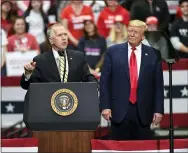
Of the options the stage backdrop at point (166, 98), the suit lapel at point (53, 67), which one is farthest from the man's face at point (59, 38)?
the stage backdrop at point (166, 98)

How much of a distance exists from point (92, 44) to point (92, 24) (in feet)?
1.14

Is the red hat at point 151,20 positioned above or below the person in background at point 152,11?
below

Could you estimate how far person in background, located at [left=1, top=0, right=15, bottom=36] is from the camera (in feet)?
38.9

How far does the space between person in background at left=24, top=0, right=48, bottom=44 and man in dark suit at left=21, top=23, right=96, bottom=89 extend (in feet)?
15.2

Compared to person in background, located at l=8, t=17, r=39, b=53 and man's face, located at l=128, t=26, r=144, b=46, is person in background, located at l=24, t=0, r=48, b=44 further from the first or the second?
man's face, located at l=128, t=26, r=144, b=46

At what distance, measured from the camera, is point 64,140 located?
6902 millimetres

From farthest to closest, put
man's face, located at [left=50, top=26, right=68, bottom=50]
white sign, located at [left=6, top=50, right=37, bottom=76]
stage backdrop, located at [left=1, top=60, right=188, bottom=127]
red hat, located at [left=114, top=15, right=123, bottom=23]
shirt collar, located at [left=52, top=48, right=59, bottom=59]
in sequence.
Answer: red hat, located at [left=114, top=15, right=123, bottom=23], white sign, located at [left=6, top=50, right=37, bottom=76], stage backdrop, located at [left=1, top=60, right=188, bottom=127], shirt collar, located at [left=52, top=48, right=59, bottom=59], man's face, located at [left=50, top=26, right=68, bottom=50]

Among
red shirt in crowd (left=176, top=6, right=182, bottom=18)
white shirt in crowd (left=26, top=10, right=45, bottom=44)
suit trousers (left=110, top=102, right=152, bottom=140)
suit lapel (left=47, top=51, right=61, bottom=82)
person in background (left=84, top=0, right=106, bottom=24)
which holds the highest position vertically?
person in background (left=84, top=0, right=106, bottom=24)

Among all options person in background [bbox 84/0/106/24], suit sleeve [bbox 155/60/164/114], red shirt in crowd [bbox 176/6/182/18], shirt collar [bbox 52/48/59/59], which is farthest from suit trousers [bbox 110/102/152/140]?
person in background [bbox 84/0/106/24]

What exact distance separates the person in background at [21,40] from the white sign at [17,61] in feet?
0.61

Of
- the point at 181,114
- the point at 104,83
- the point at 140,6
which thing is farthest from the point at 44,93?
the point at 140,6

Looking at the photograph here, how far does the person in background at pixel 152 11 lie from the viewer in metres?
11.7

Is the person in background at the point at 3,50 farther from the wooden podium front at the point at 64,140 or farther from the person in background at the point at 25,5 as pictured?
the wooden podium front at the point at 64,140

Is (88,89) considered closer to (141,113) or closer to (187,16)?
(141,113)
